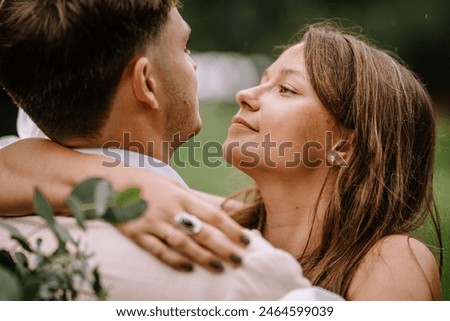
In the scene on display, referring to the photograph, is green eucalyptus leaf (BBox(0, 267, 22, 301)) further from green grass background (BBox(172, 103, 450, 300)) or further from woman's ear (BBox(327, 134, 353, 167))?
green grass background (BBox(172, 103, 450, 300))

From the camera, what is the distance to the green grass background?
1.89 m

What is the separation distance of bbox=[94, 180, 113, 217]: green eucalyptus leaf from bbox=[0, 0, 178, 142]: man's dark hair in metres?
0.34

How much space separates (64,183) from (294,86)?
21.8 inches

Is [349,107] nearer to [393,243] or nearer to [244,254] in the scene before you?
[393,243]

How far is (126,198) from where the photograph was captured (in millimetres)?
968

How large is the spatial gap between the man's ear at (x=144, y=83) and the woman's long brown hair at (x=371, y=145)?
0.37 meters

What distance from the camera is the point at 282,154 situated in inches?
58.2

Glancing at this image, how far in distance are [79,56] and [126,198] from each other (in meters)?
0.35

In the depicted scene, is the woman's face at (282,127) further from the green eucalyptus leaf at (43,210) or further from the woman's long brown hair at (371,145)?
the green eucalyptus leaf at (43,210)

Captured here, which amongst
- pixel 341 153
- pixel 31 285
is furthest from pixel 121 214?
pixel 341 153

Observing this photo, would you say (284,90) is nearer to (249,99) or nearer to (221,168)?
(249,99)

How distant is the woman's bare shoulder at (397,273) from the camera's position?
1.29 meters

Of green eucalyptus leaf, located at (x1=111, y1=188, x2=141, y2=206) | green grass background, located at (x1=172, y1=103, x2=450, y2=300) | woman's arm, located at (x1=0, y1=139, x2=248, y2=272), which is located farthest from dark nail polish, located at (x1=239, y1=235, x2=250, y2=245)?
green grass background, located at (x1=172, y1=103, x2=450, y2=300)

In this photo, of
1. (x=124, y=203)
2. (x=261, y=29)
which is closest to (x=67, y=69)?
(x=124, y=203)
